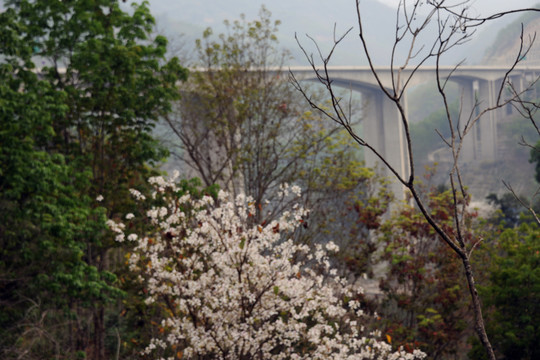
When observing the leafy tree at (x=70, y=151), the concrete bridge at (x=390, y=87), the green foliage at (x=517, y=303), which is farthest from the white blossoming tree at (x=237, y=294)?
the concrete bridge at (x=390, y=87)

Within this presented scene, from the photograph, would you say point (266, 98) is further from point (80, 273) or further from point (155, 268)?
point (155, 268)

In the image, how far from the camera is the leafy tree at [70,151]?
9305mm

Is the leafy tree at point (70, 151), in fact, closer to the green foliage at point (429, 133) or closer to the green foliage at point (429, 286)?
the green foliage at point (429, 286)

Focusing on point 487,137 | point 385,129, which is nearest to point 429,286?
point 385,129

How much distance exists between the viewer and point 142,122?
12.0m

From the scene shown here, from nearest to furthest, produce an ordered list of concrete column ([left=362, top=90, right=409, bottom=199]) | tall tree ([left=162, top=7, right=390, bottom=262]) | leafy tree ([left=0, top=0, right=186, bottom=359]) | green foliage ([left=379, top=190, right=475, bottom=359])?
leafy tree ([left=0, top=0, right=186, bottom=359])
green foliage ([left=379, top=190, right=475, bottom=359])
tall tree ([left=162, top=7, right=390, bottom=262])
concrete column ([left=362, top=90, right=409, bottom=199])

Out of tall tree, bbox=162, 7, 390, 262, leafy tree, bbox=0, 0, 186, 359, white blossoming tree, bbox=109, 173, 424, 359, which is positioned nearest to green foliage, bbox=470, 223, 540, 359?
tall tree, bbox=162, 7, 390, 262

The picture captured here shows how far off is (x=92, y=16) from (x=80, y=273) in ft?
17.0

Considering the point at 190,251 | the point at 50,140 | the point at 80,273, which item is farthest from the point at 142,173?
the point at 190,251

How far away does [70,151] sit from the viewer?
11586 mm

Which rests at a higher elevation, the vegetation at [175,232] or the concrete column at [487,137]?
the concrete column at [487,137]

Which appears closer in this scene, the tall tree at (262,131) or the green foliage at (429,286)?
the green foliage at (429,286)

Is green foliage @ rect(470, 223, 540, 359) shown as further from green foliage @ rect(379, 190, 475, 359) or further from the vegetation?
green foliage @ rect(379, 190, 475, 359)

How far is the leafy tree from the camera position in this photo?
9.30 m
